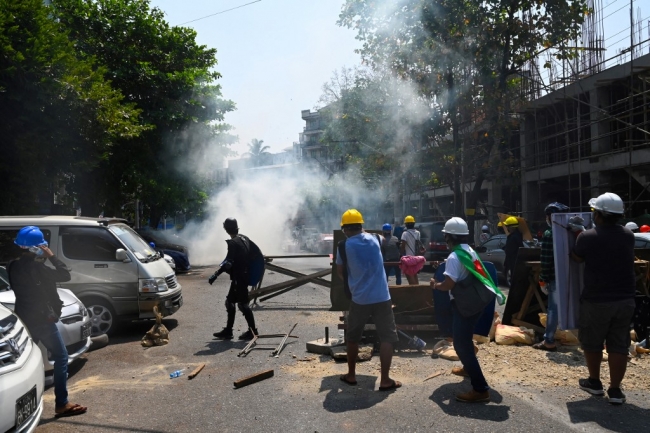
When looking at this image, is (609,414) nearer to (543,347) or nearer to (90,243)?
(543,347)

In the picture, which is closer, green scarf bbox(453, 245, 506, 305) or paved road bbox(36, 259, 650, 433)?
paved road bbox(36, 259, 650, 433)

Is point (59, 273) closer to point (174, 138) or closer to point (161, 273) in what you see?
point (161, 273)

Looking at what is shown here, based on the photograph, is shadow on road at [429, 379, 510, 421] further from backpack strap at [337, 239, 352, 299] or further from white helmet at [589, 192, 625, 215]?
white helmet at [589, 192, 625, 215]

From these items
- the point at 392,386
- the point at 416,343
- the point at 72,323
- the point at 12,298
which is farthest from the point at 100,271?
the point at 392,386

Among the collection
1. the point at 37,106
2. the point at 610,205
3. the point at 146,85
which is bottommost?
the point at 610,205

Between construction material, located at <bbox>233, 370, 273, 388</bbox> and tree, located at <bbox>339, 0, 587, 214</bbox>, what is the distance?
730 inches

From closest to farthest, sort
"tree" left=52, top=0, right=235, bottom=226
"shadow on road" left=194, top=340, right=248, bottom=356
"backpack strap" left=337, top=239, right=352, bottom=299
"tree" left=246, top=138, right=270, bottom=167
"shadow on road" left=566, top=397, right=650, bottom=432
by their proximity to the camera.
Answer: "shadow on road" left=566, top=397, right=650, bottom=432 → "backpack strap" left=337, top=239, right=352, bottom=299 → "shadow on road" left=194, top=340, right=248, bottom=356 → "tree" left=52, top=0, right=235, bottom=226 → "tree" left=246, top=138, right=270, bottom=167

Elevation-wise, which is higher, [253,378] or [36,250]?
[36,250]

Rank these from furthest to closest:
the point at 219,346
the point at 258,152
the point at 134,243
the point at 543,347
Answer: the point at 258,152 → the point at 134,243 → the point at 219,346 → the point at 543,347

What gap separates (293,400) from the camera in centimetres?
558

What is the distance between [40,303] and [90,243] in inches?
164

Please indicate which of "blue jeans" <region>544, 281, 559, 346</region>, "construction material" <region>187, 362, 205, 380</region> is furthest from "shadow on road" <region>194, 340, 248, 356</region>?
"blue jeans" <region>544, 281, 559, 346</region>

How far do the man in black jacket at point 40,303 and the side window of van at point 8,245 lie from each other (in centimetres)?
386

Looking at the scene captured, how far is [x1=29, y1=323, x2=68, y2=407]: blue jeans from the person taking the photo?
5.09 m
